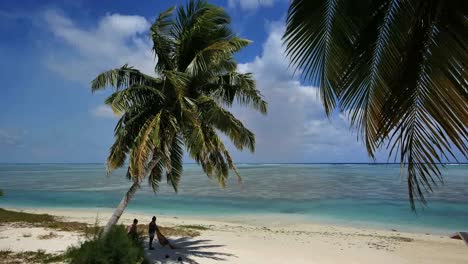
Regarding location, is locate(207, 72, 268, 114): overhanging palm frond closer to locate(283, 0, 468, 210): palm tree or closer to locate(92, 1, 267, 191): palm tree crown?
locate(92, 1, 267, 191): palm tree crown

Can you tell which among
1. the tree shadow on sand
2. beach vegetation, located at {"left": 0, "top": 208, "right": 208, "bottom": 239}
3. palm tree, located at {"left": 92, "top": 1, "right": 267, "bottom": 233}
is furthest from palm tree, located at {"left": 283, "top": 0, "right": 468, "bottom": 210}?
beach vegetation, located at {"left": 0, "top": 208, "right": 208, "bottom": 239}

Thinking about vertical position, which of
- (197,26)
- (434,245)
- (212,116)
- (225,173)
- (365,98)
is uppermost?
(197,26)

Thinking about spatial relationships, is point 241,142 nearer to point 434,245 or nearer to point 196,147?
point 196,147

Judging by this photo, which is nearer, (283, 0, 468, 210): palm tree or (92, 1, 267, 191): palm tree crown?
(283, 0, 468, 210): palm tree

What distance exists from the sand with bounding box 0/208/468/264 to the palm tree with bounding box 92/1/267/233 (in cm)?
362

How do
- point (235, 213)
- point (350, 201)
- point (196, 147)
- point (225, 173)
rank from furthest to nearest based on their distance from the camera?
point (350, 201)
point (235, 213)
point (225, 173)
point (196, 147)

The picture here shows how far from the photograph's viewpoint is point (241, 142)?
10.6 metres

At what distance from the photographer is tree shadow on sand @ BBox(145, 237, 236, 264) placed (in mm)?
11458

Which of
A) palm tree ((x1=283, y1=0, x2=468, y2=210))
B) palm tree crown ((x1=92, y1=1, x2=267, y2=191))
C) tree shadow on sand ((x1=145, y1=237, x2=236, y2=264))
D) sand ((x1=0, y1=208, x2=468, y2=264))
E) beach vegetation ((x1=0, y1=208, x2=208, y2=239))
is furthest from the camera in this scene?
beach vegetation ((x1=0, y1=208, x2=208, y2=239))

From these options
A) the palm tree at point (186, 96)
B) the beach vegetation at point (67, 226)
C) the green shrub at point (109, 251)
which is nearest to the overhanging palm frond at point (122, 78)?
the palm tree at point (186, 96)

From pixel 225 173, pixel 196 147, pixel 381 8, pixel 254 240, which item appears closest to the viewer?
pixel 381 8

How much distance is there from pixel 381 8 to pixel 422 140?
1.59 meters

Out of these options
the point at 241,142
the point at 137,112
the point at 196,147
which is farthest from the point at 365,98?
the point at 137,112

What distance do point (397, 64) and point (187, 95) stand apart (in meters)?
7.33
